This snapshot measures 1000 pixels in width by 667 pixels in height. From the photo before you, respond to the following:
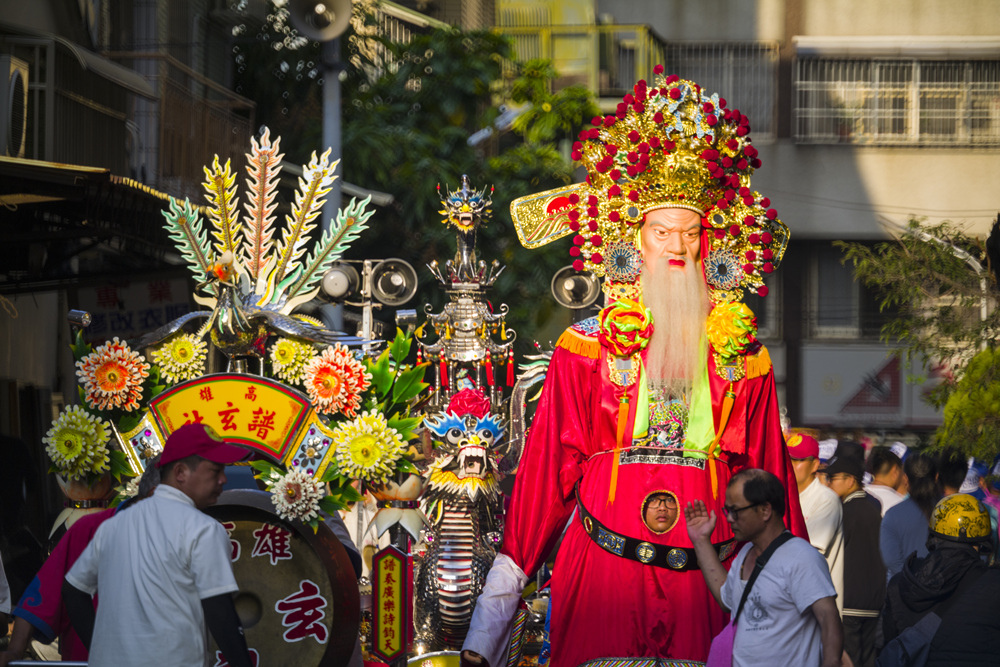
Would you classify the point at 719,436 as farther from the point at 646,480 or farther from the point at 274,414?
the point at 274,414

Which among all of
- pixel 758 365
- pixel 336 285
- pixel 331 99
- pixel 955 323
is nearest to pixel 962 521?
pixel 758 365

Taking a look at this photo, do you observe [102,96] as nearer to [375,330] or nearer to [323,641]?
[375,330]

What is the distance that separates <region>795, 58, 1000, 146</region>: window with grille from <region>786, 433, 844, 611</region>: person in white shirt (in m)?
13.7

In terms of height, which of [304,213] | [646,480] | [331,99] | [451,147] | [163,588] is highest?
[451,147]

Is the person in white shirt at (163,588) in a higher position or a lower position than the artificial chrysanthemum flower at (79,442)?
lower

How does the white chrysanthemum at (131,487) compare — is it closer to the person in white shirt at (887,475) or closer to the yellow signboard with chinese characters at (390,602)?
the yellow signboard with chinese characters at (390,602)

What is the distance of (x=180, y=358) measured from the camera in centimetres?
587

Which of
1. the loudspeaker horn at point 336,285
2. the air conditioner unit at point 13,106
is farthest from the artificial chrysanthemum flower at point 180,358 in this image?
the air conditioner unit at point 13,106

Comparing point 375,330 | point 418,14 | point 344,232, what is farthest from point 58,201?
point 418,14

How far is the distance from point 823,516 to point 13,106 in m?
7.00

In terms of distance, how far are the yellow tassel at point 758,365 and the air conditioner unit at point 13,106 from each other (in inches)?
298

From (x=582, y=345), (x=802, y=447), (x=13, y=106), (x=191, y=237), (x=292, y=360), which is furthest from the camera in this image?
(x=13, y=106)

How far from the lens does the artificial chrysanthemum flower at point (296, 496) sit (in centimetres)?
535

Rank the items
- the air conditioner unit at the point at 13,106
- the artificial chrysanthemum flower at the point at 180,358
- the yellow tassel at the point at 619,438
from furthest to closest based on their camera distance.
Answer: the air conditioner unit at the point at 13,106 → the artificial chrysanthemum flower at the point at 180,358 → the yellow tassel at the point at 619,438
